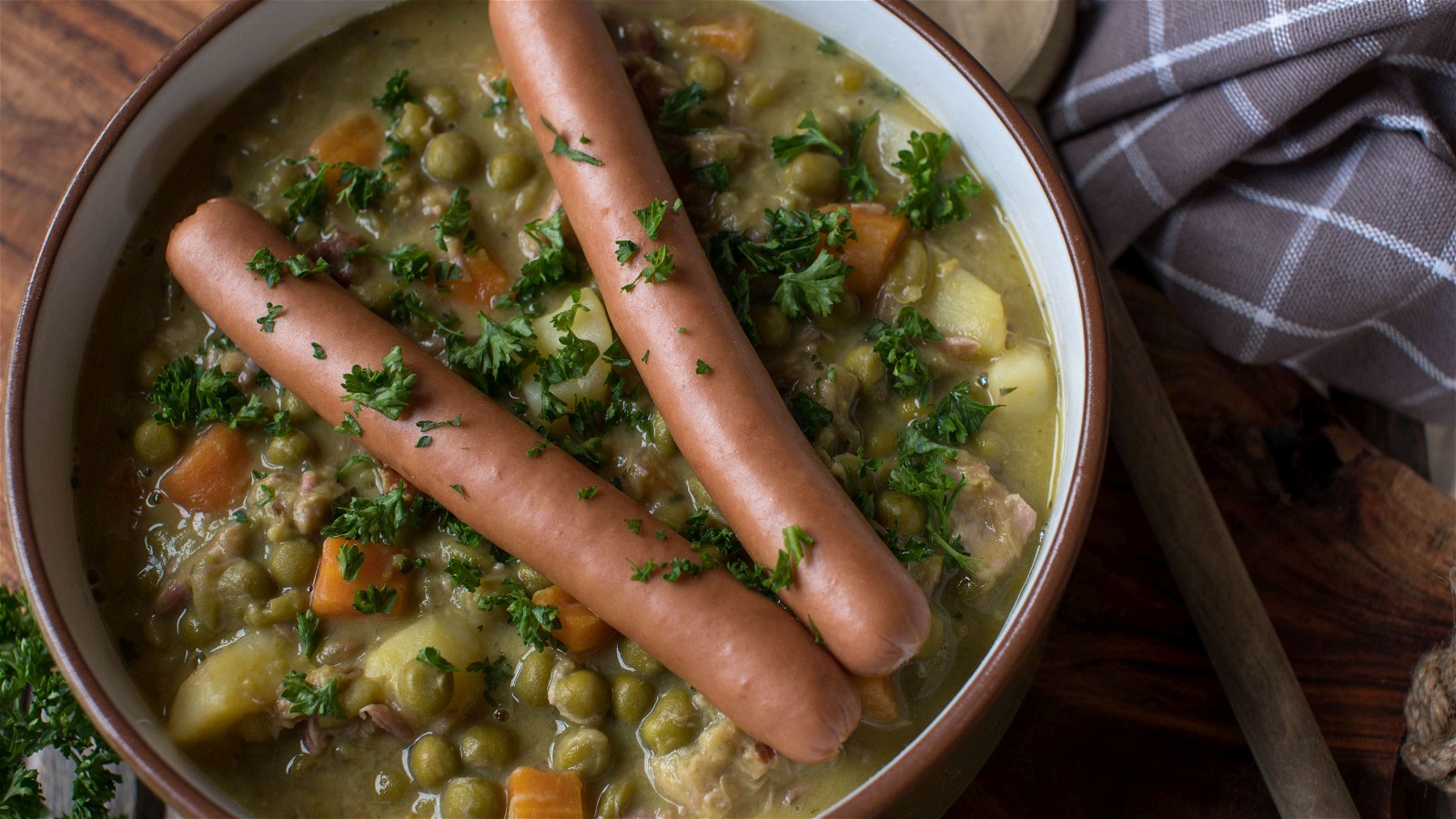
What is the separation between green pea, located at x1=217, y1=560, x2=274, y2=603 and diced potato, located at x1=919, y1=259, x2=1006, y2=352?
208 centimetres

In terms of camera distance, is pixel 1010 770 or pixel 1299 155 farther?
pixel 1299 155

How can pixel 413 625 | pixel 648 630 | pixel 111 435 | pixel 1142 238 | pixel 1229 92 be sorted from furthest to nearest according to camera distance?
1. pixel 1142 238
2. pixel 1229 92
3. pixel 111 435
4. pixel 413 625
5. pixel 648 630

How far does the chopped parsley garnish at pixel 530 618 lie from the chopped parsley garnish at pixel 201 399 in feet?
3.04

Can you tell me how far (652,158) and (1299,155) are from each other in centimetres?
217

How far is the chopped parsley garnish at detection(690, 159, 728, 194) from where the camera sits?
11.9ft

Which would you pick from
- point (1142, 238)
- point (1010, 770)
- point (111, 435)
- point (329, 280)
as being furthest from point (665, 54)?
point (1010, 770)

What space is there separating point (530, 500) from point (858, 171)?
1.48 m

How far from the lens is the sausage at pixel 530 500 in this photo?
2.85 metres

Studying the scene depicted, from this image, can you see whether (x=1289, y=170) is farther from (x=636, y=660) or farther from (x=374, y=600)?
(x=374, y=600)

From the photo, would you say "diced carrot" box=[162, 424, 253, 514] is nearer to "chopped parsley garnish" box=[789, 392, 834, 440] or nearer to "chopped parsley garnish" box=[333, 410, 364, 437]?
"chopped parsley garnish" box=[333, 410, 364, 437]

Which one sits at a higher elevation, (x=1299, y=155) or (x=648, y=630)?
(x=1299, y=155)

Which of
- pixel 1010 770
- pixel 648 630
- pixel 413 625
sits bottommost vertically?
pixel 1010 770

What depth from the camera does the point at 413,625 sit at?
3268 mm

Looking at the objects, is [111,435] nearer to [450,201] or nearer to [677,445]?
[450,201]
